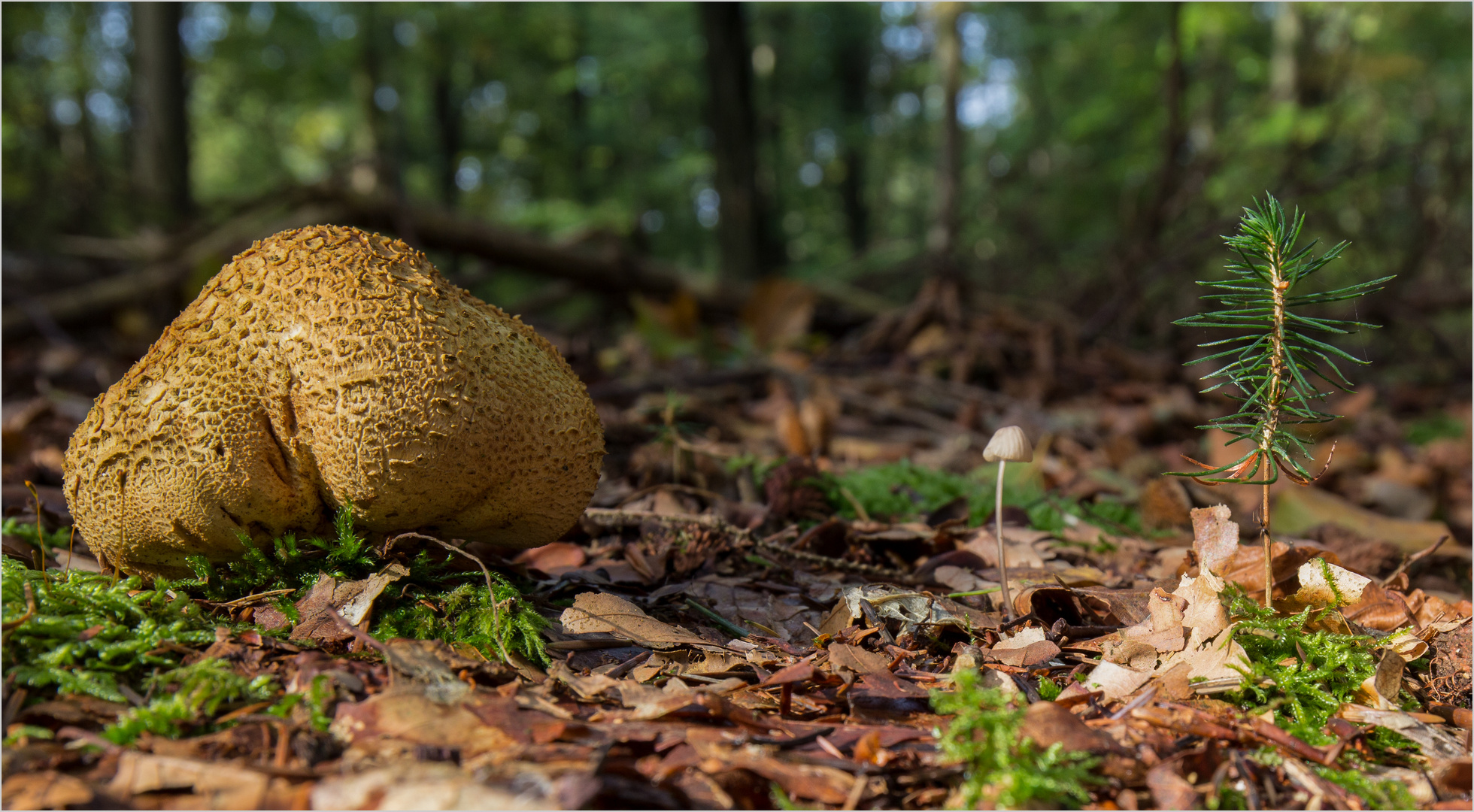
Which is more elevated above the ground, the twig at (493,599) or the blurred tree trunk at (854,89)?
the blurred tree trunk at (854,89)

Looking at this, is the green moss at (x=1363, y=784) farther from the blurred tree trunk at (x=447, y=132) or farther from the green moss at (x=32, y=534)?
the blurred tree trunk at (x=447, y=132)

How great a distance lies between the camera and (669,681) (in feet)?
6.22

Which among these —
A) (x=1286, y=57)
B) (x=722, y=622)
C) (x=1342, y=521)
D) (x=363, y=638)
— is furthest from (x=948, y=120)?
(x=363, y=638)

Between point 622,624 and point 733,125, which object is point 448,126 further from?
point 622,624

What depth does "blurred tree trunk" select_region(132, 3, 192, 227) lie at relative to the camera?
402 inches

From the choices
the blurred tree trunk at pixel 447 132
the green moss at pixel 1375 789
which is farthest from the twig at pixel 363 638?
the blurred tree trunk at pixel 447 132

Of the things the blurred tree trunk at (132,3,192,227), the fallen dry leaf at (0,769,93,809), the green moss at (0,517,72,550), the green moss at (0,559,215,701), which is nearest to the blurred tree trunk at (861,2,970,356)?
the green moss at (0,517,72,550)

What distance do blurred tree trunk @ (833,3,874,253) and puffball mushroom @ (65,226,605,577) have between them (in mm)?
19791

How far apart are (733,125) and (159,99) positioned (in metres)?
6.99

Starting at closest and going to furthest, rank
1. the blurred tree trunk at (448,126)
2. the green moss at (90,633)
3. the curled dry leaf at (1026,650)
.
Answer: the green moss at (90,633), the curled dry leaf at (1026,650), the blurred tree trunk at (448,126)

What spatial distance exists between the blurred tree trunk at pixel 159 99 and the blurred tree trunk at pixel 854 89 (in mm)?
14122

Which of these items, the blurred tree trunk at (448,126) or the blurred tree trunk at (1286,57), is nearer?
the blurred tree trunk at (1286,57)

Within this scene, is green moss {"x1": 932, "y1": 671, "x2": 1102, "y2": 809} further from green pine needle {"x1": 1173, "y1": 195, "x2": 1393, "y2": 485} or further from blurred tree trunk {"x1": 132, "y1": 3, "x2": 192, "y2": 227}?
blurred tree trunk {"x1": 132, "y1": 3, "x2": 192, "y2": 227}

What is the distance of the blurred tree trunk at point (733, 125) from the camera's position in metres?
9.70
